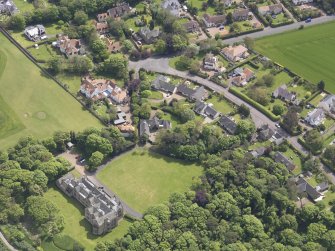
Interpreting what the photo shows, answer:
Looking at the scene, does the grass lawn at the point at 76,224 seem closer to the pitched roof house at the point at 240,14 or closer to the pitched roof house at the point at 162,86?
the pitched roof house at the point at 162,86

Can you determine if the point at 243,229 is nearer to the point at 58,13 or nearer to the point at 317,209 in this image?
the point at 317,209

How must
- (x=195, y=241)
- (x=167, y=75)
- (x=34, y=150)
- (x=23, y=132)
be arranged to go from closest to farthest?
(x=195, y=241) < (x=34, y=150) < (x=23, y=132) < (x=167, y=75)

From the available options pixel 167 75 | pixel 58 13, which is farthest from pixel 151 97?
pixel 58 13

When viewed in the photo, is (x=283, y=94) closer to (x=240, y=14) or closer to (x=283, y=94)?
(x=283, y=94)

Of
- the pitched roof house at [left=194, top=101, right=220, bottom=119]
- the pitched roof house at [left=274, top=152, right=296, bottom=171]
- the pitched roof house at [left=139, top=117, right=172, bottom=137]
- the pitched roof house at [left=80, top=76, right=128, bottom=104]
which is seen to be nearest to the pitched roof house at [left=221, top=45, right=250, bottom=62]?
the pitched roof house at [left=194, top=101, right=220, bottom=119]

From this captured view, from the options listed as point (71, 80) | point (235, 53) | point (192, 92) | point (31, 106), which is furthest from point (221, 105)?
point (31, 106)

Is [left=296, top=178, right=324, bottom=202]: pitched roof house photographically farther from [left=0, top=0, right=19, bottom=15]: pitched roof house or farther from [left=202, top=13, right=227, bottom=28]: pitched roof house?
[left=0, top=0, right=19, bottom=15]: pitched roof house

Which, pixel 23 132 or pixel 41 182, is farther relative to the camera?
pixel 23 132
